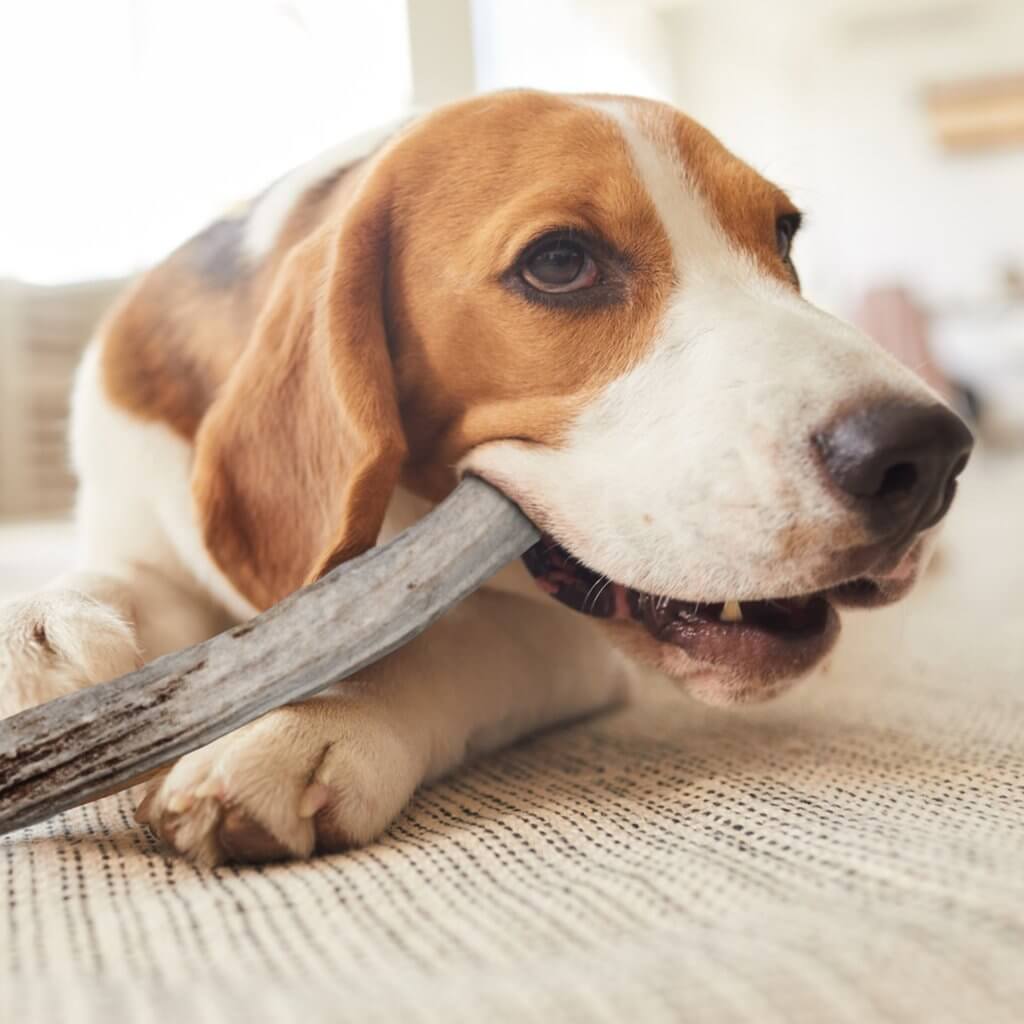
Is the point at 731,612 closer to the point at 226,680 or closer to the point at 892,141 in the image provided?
the point at 226,680

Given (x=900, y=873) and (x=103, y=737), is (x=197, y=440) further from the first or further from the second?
(x=900, y=873)

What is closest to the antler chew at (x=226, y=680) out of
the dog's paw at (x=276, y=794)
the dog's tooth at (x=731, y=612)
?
the dog's paw at (x=276, y=794)

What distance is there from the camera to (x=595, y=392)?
1.18m

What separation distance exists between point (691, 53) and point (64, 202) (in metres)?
6.47

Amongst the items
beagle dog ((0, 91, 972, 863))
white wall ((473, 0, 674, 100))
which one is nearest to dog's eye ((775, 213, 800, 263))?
beagle dog ((0, 91, 972, 863))

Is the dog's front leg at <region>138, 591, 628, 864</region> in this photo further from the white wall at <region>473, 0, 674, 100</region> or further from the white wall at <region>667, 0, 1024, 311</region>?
the white wall at <region>667, 0, 1024, 311</region>

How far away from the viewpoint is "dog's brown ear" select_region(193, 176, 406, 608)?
3.93 feet

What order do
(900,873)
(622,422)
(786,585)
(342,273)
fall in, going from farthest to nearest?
(342,273)
(622,422)
(786,585)
(900,873)

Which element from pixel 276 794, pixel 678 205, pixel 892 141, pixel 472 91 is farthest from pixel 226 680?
pixel 892 141

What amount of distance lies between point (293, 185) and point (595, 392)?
606mm

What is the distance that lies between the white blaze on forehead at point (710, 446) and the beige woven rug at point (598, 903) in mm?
212

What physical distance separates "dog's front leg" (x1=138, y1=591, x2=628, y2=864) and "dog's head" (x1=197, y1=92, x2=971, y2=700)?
0.13 m

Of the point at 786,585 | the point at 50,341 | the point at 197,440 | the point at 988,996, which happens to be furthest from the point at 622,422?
the point at 50,341

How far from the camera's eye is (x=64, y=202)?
559cm
